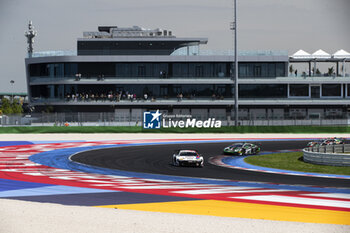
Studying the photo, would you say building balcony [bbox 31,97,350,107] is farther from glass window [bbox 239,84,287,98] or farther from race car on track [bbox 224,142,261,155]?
race car on track [bbox 224,142,261,155]

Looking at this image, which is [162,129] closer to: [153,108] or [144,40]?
[153,108]

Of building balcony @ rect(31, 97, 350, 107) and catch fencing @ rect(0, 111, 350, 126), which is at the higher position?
building balcony @ rect(31, 97, 350, 107)

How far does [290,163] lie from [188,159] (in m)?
7.14

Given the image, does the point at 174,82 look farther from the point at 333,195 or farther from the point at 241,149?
the point at 333,195

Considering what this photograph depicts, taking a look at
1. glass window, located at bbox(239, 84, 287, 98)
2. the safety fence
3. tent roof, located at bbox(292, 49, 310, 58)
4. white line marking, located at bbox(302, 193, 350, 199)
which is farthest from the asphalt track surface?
tent roof, located at bbox(292, 49, 310, 58)

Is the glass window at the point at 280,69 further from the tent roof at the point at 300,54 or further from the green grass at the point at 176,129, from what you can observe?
the green grass at the point at 176,129

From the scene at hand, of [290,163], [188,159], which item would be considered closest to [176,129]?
[290,163]

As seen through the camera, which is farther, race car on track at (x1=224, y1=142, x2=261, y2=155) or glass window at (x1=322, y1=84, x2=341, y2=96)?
glass window at (x1=322, y1=84, x2=341, y2=96)

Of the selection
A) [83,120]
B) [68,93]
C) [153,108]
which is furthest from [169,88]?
[83,120]

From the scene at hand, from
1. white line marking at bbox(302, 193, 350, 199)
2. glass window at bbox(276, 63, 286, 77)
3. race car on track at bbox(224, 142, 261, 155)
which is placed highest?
glass window at bbox(276, 63, 286, 77)

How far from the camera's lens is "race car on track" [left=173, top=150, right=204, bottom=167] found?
31161mm

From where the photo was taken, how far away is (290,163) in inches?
1321

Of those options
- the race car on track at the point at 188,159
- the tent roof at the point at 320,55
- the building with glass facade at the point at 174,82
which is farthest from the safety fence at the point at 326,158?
the tent roof at the point at 320,55

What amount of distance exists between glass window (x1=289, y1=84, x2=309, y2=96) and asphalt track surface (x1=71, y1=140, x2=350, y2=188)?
3163 cm
